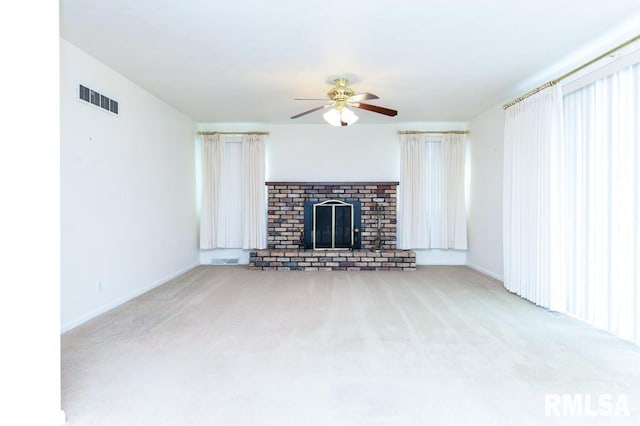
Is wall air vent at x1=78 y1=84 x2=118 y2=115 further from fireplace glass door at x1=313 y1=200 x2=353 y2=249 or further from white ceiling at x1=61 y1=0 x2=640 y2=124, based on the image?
fireplace glass door at x1=313 y1=200 x2=353 y2=249

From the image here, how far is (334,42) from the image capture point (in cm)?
323

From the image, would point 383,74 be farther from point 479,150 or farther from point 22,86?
point 22,86

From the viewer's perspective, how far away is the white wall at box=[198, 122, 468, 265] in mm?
6711

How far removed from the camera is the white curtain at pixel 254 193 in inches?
258

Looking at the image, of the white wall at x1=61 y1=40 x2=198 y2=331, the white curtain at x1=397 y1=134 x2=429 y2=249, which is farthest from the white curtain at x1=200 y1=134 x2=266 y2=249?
the white curtain at x1=397 y1=134 x2=429 y2=249

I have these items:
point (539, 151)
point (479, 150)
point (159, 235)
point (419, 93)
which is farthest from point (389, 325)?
point (479, 150)

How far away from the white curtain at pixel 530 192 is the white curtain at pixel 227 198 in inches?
159

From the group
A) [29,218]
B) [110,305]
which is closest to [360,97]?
[29,218]

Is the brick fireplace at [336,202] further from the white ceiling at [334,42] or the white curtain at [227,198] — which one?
the white ceiling at [334,42]

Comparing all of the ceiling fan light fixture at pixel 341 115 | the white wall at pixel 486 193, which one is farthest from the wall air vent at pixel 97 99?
the white wall at pixel 486 193

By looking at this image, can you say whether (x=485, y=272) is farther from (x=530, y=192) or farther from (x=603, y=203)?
(x=603, y=203)

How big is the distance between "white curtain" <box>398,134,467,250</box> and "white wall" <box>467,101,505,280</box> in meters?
0.21

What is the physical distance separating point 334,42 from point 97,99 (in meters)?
2.50

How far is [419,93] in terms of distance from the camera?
4816mm
